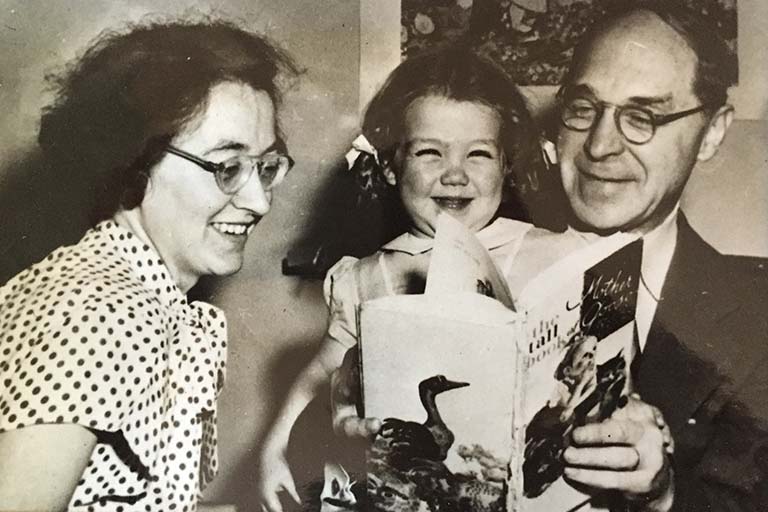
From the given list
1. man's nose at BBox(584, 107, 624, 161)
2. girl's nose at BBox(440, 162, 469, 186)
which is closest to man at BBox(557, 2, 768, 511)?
man's nose at BBox(584, 107, 624, 161)

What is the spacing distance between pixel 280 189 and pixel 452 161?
0.71 feet

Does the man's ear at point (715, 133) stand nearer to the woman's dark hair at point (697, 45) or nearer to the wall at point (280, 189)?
the woman's dark hair at point (697, 45)

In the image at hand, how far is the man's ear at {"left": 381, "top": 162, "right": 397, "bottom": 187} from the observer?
1.07 m

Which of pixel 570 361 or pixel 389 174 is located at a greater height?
pixel 389 174

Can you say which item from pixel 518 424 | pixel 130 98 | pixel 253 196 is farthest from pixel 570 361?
pixel 130 98

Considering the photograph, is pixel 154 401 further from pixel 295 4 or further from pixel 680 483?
pixel 680 483

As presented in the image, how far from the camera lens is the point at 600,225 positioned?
1079 mm

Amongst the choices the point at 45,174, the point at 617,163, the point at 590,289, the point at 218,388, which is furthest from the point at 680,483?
the point at 45,174

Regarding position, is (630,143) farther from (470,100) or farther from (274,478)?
(274,478)

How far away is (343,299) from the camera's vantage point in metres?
1.07

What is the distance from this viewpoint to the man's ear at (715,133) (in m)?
1.08

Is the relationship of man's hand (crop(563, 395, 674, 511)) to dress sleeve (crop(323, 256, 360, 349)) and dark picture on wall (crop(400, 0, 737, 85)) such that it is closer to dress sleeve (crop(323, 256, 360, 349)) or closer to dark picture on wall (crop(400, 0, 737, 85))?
dress sleeve (crop(323, 256, 360, 349))

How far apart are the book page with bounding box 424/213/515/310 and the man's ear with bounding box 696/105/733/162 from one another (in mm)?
300

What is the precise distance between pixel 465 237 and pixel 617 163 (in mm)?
Result: 211
